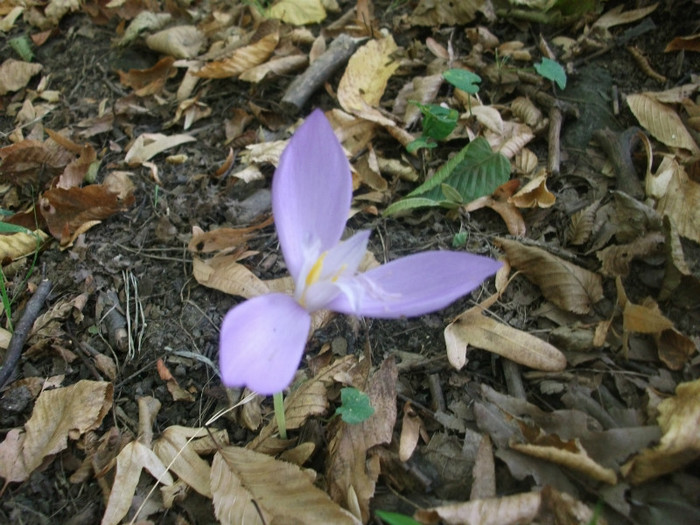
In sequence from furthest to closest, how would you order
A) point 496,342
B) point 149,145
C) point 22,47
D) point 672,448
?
point 22,47
point 149,145
point 496,342
point 672,448

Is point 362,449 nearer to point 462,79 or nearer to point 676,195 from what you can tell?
point 676,195

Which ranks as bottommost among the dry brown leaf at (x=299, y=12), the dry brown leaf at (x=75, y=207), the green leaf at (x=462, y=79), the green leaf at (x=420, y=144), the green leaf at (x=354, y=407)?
the green leaf at (x=354, y=407)

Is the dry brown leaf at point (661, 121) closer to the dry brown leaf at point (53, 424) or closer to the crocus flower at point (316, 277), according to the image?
the crocus flower at point (316, 277)

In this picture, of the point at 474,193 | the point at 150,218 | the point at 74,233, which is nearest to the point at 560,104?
the point at 474,193

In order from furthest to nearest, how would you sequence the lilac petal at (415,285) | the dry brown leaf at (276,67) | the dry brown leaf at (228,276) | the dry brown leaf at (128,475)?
the dry brown leaf at (276,67) < the dry brown leaf at (228,276) < the dry brown leaf at (128,475) < the lilac petal at (415,285)

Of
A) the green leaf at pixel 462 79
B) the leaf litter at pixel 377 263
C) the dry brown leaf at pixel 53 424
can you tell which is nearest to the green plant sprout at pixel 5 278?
the leaf litter at pixel 377 263

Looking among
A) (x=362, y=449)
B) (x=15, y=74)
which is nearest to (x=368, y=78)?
(x=362, y=449)
